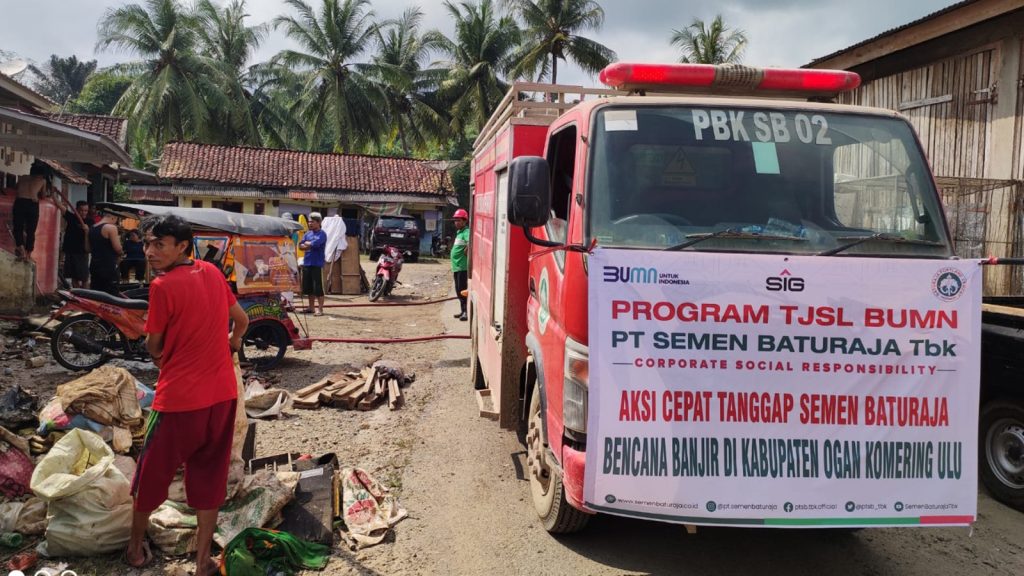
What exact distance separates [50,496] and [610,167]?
3277 millimetres

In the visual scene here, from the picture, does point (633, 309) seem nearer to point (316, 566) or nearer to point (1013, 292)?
point (316, 566)

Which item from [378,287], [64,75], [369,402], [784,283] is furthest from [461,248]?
[64,75]

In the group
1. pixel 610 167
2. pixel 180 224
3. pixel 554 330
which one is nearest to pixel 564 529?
pixel 554 330

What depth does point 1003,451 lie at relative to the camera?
16.0ft

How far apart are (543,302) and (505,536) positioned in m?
1.39

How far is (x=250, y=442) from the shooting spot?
4859 millimetres

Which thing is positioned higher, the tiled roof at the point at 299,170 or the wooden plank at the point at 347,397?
the tiled roof at the point at 299,170

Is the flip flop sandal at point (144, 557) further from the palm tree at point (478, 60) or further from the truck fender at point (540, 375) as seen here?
the palm tree at point (478, 60)

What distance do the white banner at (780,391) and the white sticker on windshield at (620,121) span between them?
820 mm

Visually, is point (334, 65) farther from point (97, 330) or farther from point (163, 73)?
point (97, 330)

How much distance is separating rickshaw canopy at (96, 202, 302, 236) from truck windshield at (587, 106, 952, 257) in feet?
18.9

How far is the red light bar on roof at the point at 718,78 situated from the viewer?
4.19 metres

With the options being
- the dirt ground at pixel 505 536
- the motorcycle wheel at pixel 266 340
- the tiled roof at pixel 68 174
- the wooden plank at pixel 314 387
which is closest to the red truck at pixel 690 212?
the dirt ground at pixel 505 536

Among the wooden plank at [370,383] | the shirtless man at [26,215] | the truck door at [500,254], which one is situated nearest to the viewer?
the truck door at [500,254]
